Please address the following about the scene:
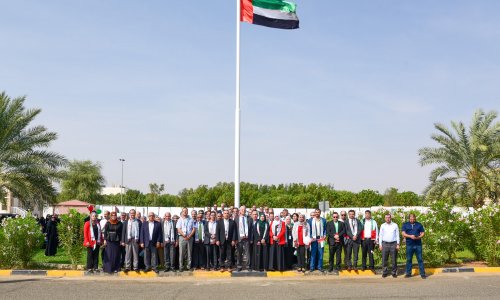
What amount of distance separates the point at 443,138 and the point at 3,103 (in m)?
21.2

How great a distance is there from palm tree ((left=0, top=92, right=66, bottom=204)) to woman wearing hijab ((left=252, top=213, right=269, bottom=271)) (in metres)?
12.5

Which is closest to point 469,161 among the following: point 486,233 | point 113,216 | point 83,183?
point 486,233

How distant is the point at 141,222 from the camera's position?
54.5 feet

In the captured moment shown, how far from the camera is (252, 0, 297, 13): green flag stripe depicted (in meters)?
19.8

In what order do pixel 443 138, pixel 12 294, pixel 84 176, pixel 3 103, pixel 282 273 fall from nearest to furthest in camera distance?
pixel 12 294 → pixel 282 273 → pixel 3 103 → pixel 443 138 → pixel 84 176

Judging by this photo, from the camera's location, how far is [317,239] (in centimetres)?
1650

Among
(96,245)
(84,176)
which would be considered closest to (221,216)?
(96,245)

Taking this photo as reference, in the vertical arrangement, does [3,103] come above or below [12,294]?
above

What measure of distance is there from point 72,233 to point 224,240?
4.67 m

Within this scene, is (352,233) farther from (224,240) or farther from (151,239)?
(151,239)

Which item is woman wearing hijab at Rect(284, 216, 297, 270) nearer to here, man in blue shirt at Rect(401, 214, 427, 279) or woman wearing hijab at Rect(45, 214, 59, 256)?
man in blue shirt at Rect(401, 214, 427, 279)

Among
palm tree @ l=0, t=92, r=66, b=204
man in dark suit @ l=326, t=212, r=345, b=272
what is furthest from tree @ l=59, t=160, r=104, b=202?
man in dark suit @ l=326, t=212, r=345, b=272

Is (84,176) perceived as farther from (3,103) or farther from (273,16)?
(273,16)

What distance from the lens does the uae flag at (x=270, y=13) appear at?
19781mm
